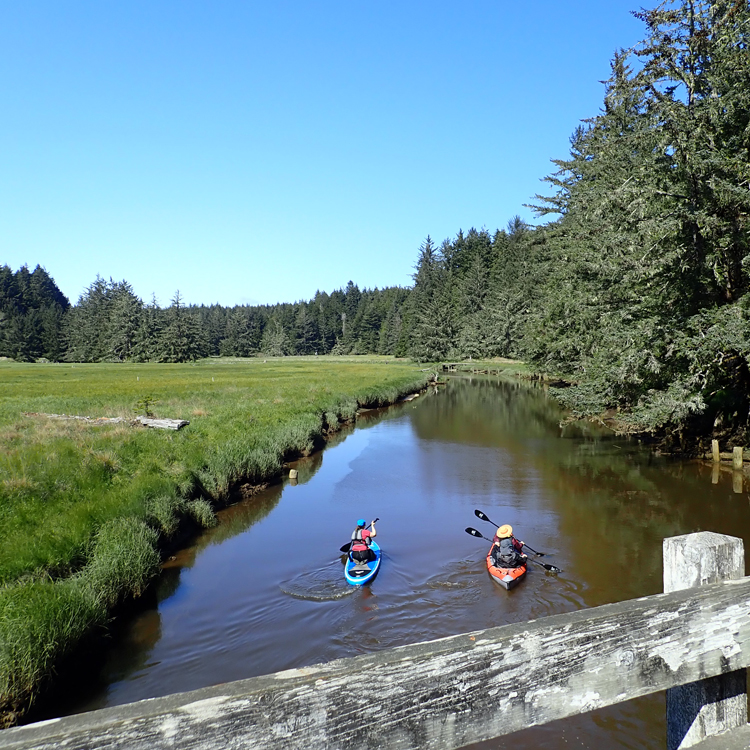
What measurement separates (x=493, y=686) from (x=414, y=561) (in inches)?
501

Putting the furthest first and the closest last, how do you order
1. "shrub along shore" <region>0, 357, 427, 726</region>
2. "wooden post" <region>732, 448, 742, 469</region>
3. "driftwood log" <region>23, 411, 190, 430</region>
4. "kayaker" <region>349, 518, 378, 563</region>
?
1. "driftwood log" <region>23, 411, 190, 430</region>
2. "wooden post" <region>732, 448, 742, 469</region>
3. "kayaker" <region>349, 518, 378, 563</region>
4. "shrub along shore" <region>0, 357, 427, 726</region>

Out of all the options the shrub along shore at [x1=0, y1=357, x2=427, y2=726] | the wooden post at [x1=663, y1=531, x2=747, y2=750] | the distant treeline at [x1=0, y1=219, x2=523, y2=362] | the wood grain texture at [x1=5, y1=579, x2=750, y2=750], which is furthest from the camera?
the distant treeline at [x1=0, y1=219, x2=523, y2=362]

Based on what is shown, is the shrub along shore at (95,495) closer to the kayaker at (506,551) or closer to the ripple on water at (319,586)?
the ripple on water at (319,586)

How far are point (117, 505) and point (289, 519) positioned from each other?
18.0 feet

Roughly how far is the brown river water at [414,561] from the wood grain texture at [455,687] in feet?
21.6

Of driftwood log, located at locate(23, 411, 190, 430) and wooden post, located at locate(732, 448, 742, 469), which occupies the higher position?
driftwood log, located at locate(23, 411, 190, 430)

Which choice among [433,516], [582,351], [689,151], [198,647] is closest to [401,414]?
[582,351]

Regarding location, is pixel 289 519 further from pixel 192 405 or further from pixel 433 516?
pixel 192 405

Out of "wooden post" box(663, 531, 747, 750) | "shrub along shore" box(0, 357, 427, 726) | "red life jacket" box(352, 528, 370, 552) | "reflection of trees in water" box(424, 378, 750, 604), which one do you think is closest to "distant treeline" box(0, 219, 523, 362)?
"reflection of trees in water" box(424, 378, 750, 604)

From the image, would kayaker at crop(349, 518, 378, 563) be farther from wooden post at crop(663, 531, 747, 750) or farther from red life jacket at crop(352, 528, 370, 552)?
wooden post at crop(663, 531, 747, 750)

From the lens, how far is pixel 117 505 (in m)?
13.5

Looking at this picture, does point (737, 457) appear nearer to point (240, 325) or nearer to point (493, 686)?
point (493, 686)

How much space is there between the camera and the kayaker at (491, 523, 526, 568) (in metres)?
12.8

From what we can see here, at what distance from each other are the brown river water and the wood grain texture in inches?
259
